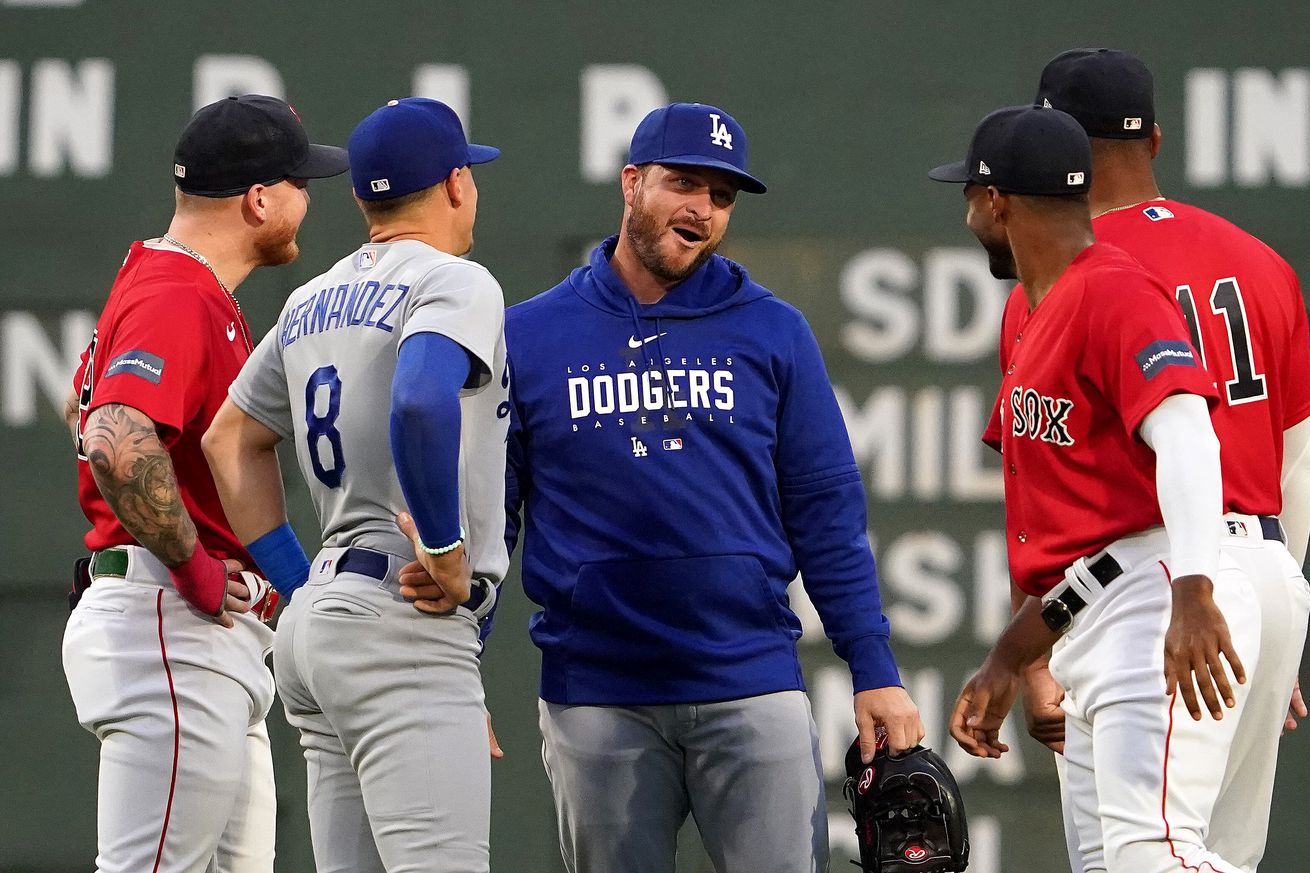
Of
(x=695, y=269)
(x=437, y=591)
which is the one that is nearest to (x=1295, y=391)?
(x=695, y=269)

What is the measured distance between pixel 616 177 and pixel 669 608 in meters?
1.81

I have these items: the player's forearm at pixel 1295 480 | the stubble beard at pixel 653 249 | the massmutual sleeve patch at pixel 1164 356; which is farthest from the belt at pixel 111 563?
the player's forearm at pixel 1295 480

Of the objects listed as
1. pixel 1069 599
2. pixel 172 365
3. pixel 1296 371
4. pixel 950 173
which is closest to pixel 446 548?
pixel 172 365

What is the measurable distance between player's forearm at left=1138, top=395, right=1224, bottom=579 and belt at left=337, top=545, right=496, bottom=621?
105 centimetres

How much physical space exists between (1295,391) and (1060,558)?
635 mm

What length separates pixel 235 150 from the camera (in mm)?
3215

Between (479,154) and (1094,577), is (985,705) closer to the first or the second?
(1094,577)

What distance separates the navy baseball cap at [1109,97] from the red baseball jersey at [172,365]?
1.58 metres

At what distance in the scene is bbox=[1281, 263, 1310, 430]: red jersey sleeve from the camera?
3109 millimetres

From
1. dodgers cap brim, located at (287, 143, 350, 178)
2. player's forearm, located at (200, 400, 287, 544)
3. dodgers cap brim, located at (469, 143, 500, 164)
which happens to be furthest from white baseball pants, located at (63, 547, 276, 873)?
dodgers cap brim, located at (469, 143, 500, 164)

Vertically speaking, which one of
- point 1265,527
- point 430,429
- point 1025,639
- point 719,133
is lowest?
point 1025,639

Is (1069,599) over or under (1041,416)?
under

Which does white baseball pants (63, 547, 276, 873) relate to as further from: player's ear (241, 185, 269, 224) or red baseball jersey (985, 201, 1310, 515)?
red baseball jersey (985, 201, 1310, 515)

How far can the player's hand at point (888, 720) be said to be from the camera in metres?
2.87
